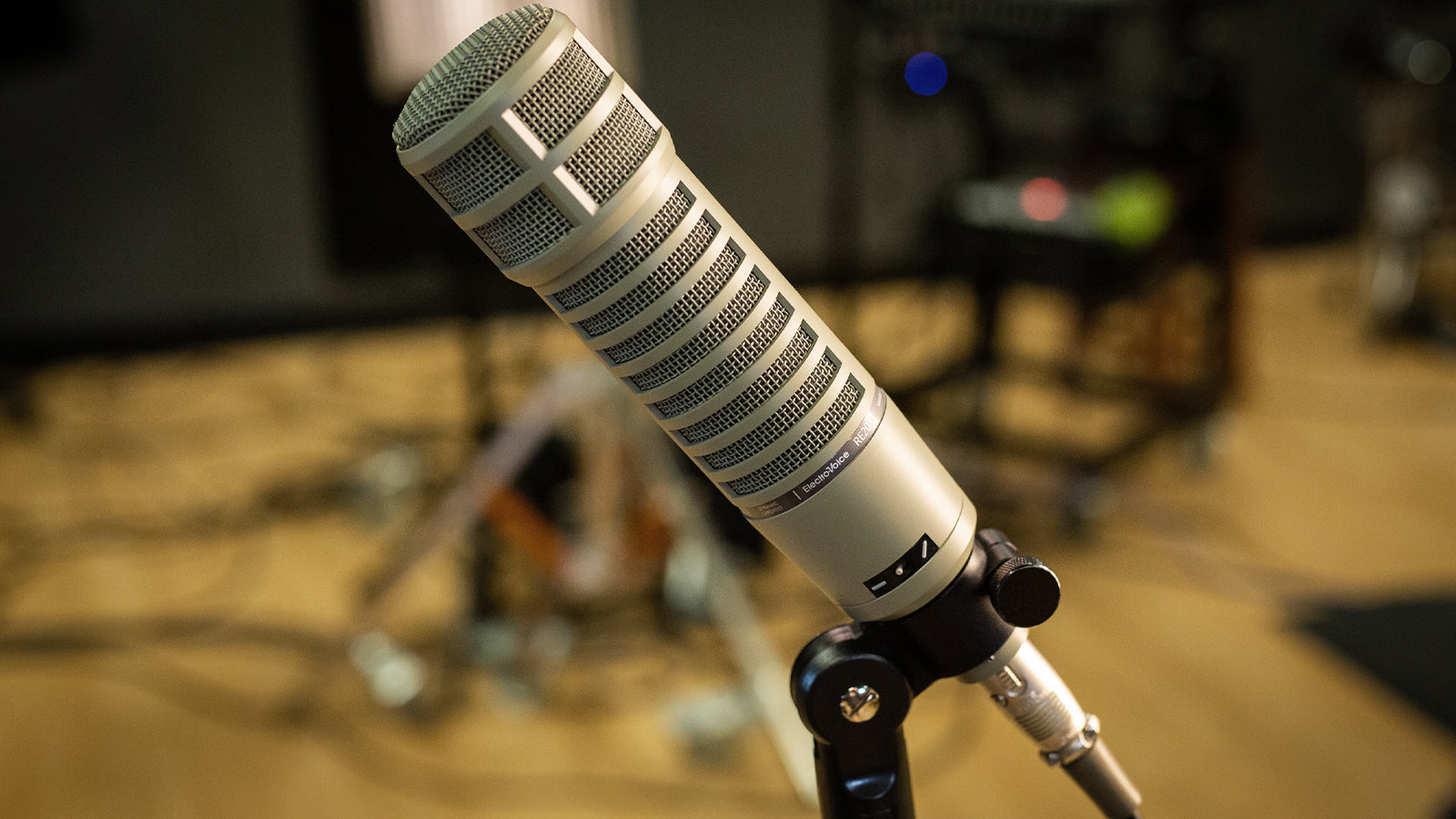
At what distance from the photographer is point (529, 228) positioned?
392mm

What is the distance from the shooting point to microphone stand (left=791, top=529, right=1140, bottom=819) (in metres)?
0.48

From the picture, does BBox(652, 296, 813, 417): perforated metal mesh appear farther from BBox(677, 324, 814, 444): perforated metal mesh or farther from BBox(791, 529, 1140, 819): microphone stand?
BBox(791, 529, 1140, 819): microphone stand

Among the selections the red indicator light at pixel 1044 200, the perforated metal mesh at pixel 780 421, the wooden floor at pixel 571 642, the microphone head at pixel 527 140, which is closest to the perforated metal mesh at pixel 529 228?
the microphone head at pixel 527 140

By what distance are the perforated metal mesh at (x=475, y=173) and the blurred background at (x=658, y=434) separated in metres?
0.48

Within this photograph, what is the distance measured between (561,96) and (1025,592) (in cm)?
29

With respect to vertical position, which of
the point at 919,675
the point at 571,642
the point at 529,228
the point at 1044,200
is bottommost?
the point at 571,642

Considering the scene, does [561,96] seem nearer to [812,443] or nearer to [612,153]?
[612,153]

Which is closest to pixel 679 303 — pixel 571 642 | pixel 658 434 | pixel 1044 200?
pixel 658 434

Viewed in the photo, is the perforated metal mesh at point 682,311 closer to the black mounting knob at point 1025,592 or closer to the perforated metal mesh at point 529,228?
the perforated metal mesh at point 529,228

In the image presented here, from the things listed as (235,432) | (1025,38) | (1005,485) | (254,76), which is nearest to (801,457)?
(1025,38)

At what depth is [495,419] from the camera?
1978mm

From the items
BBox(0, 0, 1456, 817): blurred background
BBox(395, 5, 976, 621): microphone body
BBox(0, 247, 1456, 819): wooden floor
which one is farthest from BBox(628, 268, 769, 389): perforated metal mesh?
BBox(0, 247, 1456, 819): wooden floor

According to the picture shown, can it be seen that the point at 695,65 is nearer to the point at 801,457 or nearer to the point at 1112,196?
the point at 1112,196

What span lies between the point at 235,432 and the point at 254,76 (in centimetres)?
119
